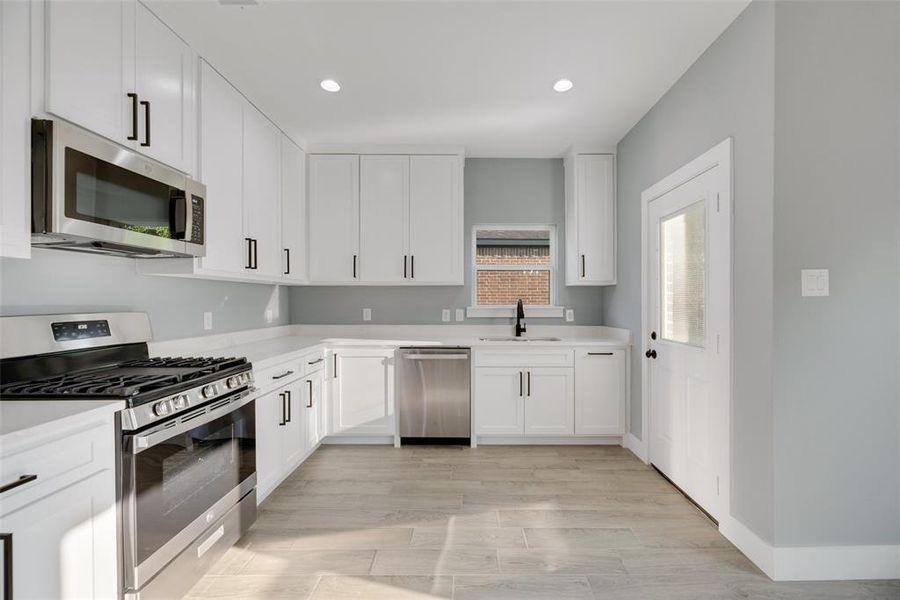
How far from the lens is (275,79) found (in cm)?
279

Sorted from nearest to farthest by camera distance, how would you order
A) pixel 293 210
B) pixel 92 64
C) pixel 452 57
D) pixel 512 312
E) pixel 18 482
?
1. pixel 18 482
2. pixel 92 64
3. pixel 452 57
4. pixel 293 210
5. pixel 512 312

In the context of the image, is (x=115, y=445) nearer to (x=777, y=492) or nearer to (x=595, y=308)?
(x=777, y=492)

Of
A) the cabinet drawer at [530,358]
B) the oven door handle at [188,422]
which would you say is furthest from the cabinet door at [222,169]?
the cabinet drawer at [530,358]

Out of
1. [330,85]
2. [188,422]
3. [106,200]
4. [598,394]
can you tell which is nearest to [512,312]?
[598,394]

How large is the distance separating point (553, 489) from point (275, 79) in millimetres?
3223

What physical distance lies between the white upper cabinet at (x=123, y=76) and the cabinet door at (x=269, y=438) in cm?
140

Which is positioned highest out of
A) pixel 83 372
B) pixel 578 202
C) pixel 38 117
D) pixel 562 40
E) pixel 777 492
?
pixel 562 40

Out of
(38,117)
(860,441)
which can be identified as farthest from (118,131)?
(860,441)

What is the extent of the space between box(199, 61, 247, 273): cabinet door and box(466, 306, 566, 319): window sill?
2.19 metres

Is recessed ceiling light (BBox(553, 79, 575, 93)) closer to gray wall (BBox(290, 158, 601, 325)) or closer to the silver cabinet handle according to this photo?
gray wall (BBox(290, 158, 601, 325))

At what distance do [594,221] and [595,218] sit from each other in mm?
28

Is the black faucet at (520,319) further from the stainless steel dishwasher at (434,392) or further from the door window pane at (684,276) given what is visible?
the door window pane at (684,276)

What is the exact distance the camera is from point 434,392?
3760 millimetres

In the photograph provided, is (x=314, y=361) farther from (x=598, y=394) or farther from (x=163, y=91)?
(x=598, y=394)
